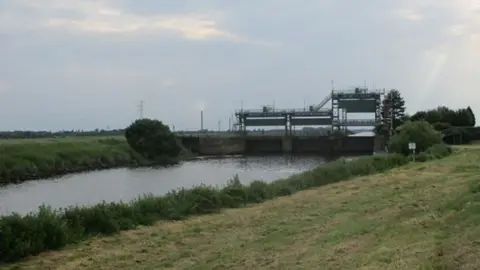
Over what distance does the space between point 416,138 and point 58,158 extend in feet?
124

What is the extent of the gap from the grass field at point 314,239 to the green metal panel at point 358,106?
271 feet

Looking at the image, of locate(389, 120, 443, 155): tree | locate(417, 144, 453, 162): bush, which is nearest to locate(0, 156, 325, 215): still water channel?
locate(389, 120, 443, 155): tree

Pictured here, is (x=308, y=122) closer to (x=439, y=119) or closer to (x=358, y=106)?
(x=358, y=106)

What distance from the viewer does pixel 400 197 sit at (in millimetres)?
18062

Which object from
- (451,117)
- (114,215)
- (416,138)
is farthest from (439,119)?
(114,215)

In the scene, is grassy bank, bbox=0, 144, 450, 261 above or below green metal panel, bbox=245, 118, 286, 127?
below

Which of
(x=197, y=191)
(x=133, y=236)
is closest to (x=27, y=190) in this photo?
(x=197, y=191)

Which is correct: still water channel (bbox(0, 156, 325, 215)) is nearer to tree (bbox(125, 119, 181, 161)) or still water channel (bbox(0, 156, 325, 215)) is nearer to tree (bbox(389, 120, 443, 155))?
tree (bbox(389, 120, 443, 155))

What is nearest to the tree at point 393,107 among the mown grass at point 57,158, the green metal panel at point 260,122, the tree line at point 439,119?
the tree line at point 439,119

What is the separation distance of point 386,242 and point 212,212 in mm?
10299

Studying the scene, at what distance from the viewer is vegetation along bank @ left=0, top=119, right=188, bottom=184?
56.3 metres

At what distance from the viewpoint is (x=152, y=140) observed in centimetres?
7825

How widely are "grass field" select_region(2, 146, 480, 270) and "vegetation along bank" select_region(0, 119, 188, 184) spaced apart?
39605mm

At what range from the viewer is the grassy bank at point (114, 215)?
14.1 m
